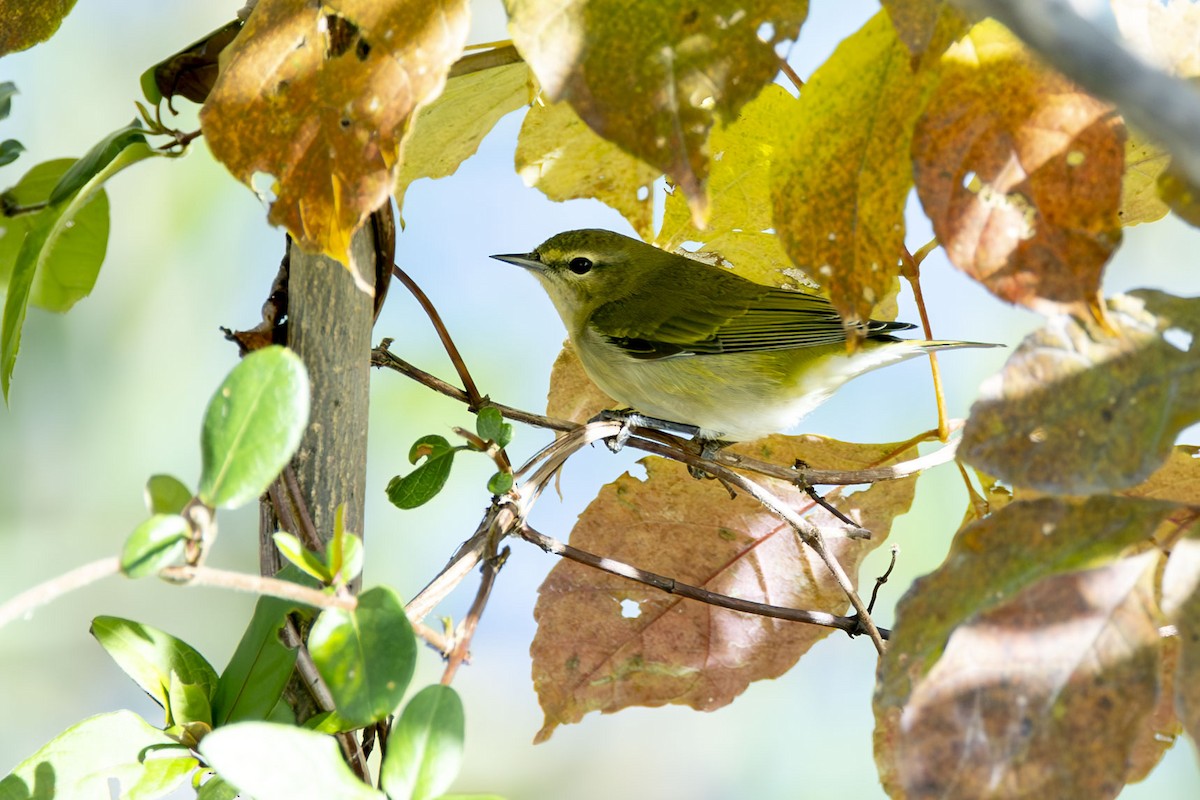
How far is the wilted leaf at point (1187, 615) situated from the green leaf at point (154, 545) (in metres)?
0.66

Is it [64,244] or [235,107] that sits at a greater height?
[64,244]

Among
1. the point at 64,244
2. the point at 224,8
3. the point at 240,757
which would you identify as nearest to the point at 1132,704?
the point at 240,757

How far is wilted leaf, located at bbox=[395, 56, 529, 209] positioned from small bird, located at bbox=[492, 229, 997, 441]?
0.99 metres

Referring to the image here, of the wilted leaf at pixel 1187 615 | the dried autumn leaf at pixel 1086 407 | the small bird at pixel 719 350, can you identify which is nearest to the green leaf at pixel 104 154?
the dried autumn leaf at pixel 1086 407

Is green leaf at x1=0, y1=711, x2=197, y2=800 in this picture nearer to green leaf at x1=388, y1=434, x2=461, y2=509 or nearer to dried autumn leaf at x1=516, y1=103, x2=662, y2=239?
green leaf at x1=388, y1=434, x2=461, y2=509

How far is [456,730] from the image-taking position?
30.5 inches

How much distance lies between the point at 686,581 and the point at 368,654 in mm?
834

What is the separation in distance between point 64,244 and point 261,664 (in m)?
0.64

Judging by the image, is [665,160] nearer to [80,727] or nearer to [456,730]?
[456,730]

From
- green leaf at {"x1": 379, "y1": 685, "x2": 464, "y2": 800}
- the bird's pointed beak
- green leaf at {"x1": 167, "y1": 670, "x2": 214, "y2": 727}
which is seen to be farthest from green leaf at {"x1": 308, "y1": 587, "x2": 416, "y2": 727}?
the bird's pointed beak

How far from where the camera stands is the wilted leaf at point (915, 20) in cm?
75

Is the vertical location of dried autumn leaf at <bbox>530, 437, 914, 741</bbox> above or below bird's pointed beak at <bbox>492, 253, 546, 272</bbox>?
below

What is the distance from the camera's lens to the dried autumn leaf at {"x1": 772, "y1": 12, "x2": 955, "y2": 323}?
2.73 feet

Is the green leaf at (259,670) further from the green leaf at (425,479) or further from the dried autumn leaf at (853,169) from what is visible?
the dried autumn leaf at (853,169)
